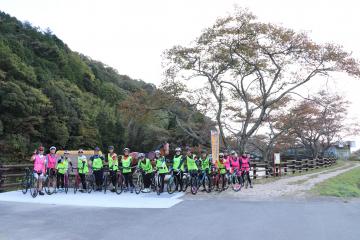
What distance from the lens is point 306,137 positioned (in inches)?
1507

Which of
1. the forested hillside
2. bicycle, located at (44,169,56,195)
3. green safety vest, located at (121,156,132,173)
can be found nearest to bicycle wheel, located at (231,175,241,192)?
green safety vest, located at (121,156,132,173)

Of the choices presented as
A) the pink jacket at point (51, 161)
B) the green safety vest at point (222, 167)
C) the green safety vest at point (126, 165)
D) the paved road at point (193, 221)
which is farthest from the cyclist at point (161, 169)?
the pink jacket at point (51, 161)

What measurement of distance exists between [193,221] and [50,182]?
7550mm

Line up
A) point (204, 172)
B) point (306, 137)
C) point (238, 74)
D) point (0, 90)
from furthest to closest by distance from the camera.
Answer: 1. point (306, 137)
2. point (0, 90)
3. point (238, 74)
4. point (204, 172)

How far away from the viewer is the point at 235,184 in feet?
45.1

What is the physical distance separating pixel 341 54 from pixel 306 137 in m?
22.7

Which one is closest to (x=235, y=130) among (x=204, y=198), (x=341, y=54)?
(x=341, y=54)

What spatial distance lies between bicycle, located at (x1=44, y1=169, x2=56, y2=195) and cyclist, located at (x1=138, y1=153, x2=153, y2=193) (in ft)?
10.1

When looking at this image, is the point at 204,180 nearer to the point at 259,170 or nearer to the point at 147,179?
the point at 147,179

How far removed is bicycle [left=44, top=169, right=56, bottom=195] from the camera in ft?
42.6

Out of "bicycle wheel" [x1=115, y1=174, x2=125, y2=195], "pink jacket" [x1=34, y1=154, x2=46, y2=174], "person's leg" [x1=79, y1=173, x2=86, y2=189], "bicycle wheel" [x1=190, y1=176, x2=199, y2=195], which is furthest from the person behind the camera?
"person's leg" [x1=79, y1=173, x2=86, y2=189]

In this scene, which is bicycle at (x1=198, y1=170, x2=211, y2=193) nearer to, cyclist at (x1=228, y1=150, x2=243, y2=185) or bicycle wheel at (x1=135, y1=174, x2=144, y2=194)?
cyclist at (x1=228, y1=150, x2=243, y2=185)

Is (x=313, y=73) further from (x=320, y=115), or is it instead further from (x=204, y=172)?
(x=320, y=115)

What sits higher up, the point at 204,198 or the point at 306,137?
the point at 306,137
